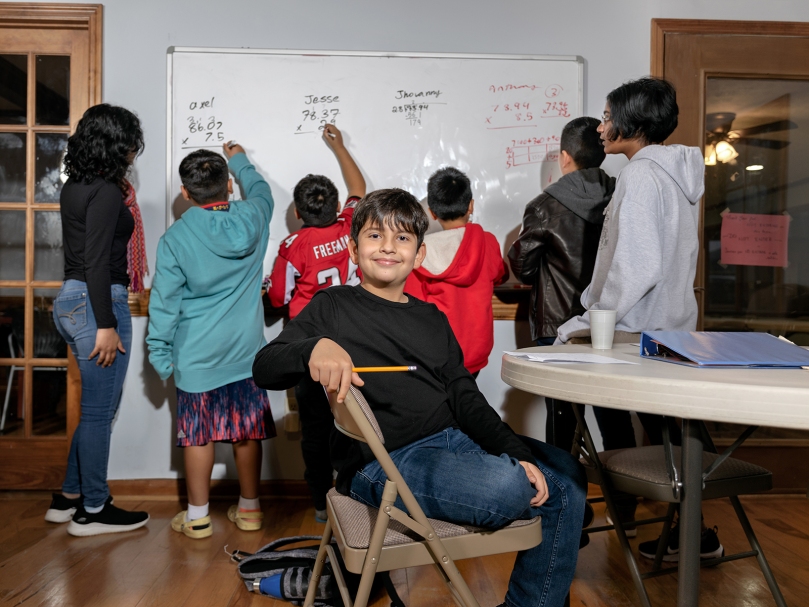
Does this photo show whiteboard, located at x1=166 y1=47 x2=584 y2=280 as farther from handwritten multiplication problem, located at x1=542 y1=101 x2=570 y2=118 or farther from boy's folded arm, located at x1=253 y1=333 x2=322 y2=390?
boy's folded arm, located at x1=253 y1=333 x2=322 y2=390

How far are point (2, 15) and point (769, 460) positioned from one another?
396 centimetres

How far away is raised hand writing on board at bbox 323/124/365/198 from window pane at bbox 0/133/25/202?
1402mm

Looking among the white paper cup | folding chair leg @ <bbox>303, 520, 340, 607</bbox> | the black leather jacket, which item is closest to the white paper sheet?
the white paper cup

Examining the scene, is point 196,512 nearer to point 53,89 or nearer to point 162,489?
point 162,489

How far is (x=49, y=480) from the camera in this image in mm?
2900

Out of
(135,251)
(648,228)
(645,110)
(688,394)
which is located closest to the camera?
(688,394)

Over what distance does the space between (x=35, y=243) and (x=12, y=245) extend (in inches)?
4.2

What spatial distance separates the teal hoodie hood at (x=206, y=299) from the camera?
2.37 m

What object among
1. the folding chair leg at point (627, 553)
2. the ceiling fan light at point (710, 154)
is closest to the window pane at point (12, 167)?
the folding chair leg at point (627, 553)

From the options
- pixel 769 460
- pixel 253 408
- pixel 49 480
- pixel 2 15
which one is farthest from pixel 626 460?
pixel 2 15

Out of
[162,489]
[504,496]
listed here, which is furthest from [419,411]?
[162,489]

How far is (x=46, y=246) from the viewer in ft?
9.71

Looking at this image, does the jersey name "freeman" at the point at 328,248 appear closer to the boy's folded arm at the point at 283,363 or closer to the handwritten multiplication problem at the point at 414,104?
the handwritten multiplication problem at the point at 414,104

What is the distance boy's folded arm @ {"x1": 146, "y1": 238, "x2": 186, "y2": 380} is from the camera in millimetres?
2363
